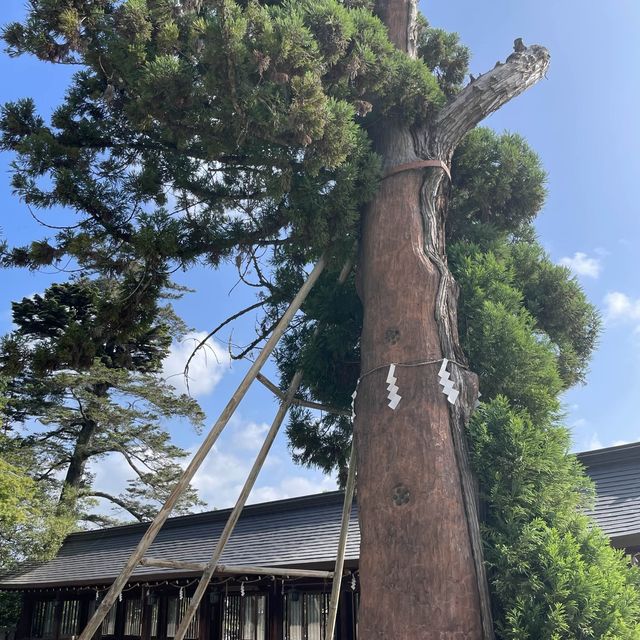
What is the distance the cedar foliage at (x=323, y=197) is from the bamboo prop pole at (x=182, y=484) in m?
0.62

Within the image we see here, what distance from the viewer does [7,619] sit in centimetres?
1490

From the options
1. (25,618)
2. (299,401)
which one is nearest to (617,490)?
(299,401)

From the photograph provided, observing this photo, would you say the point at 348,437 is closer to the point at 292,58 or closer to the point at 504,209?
the point at 504,209

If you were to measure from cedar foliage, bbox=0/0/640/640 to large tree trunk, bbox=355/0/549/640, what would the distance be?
7.3 inches

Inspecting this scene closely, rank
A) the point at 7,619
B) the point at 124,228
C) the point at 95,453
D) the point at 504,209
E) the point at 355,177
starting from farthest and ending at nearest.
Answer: the point at 95,453 → the point at 7,619 → the point at 504,209 → the point at 124,228 → the point at 355,177

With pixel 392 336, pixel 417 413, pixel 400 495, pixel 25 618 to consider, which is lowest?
pixel 25 618

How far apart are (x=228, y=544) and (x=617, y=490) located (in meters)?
6.16

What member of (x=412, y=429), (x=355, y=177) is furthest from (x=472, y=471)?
(x=355, y=177)

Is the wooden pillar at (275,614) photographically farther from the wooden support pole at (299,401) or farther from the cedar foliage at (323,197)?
the wooden support pole at (299,401)

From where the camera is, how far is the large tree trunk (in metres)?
3.18

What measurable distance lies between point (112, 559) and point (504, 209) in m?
10.4

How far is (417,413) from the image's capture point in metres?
3.61

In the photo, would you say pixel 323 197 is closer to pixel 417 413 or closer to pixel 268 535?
pixel 417 413

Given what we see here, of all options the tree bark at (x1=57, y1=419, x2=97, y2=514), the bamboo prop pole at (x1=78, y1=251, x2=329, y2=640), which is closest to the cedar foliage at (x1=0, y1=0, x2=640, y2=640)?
the bamboo prop pole at (x1=78, y1=251, x2=329, y2=640)
